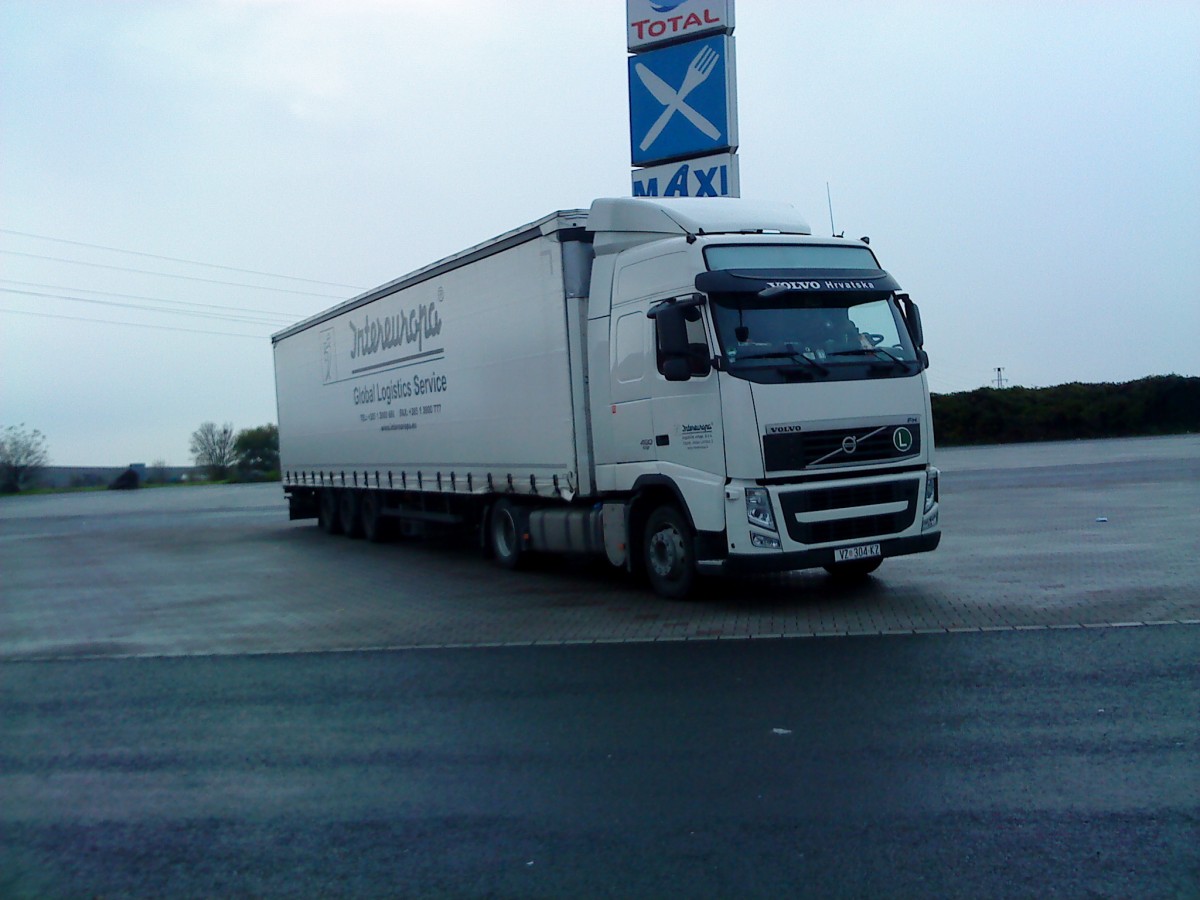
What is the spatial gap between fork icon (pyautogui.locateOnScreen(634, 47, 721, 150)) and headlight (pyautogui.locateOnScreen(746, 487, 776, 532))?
9.59m

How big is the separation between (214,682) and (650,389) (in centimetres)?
503

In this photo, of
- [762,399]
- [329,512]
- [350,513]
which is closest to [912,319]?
[762,399]

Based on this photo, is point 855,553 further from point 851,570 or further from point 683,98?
point 683,98

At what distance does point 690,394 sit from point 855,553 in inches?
84.7

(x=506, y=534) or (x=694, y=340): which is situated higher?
(x=694, y=340)

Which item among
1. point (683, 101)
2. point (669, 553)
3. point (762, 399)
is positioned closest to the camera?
point (762, 399)

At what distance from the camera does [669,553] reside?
12297 millimetres

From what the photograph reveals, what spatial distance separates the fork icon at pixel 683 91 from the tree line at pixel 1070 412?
36.5 m

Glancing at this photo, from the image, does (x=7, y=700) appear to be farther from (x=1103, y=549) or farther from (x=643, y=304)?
(x=1103, y=549)

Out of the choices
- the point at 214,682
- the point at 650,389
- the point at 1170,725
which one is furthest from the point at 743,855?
the point at 650,389

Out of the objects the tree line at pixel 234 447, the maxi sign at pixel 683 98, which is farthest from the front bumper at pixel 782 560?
the tree line at pixel 234 447

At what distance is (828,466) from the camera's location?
11398 millimetres

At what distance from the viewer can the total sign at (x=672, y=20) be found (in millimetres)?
19250

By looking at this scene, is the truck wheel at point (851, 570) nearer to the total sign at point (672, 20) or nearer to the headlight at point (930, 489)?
the headlight at point (930, 489)
